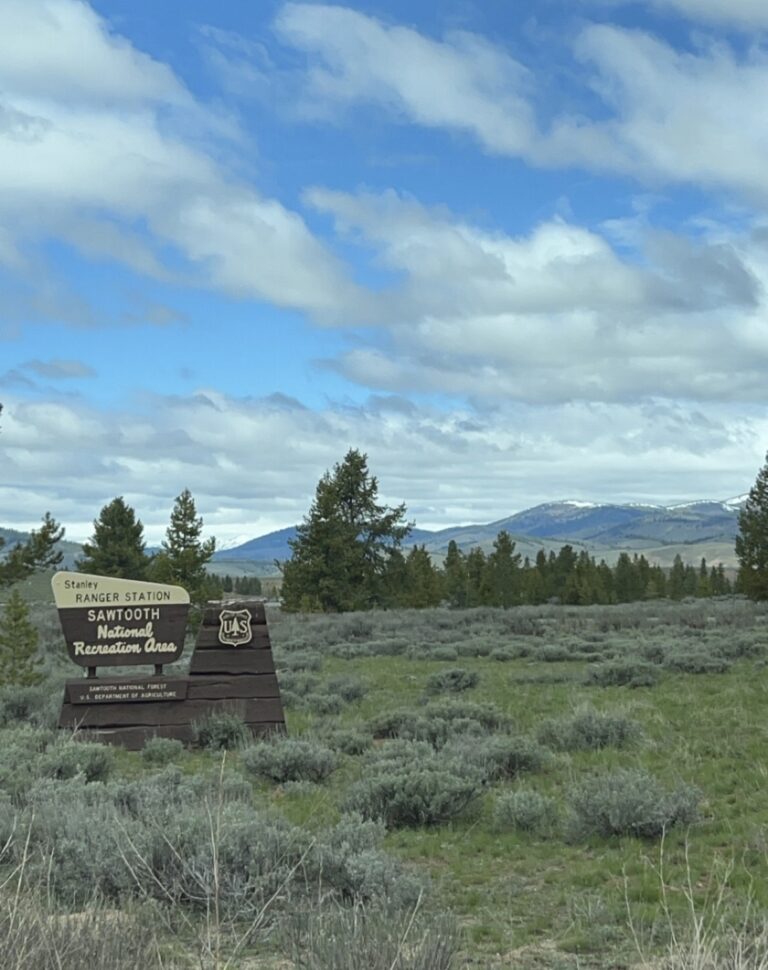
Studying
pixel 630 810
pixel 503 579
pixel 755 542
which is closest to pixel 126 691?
pixel 630 810

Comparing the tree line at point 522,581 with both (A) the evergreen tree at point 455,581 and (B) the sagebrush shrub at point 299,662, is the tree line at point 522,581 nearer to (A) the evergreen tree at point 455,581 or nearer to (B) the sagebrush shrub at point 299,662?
(A) the evergreen tree at point 455,581

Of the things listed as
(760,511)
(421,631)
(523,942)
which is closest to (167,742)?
(523,942)

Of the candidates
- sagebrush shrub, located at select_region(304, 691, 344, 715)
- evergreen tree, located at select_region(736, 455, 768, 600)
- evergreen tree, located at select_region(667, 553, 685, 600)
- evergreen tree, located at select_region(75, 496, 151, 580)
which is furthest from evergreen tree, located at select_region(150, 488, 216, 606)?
evergreen tree, located at select_region(667, 553, 685, 600)

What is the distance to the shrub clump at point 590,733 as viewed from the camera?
1118 centimetres

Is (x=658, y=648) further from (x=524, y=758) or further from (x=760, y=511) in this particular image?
(x=760, y=511)

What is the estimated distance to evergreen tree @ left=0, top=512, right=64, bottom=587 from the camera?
69.8ft

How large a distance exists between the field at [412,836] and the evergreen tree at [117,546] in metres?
26.4

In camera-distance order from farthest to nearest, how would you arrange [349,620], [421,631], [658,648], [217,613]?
[349,620]
[421,631]
[658,648]
[217,613]

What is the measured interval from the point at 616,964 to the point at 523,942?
0.60 meters

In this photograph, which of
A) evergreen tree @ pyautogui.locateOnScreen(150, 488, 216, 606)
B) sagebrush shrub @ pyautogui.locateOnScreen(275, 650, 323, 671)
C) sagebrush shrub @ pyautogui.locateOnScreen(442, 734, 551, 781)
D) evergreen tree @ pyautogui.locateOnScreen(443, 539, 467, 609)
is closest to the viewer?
sagebrush shrub @ pyautogui.locateOnScreen(442, 734, 551, 781)

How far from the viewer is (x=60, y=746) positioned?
10.2 meters

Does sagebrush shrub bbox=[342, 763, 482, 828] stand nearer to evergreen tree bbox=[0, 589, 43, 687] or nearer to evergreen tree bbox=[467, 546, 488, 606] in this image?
evergreen tree bbox=[0, 589, 43, 687]

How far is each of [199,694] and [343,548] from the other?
30093 millimetres

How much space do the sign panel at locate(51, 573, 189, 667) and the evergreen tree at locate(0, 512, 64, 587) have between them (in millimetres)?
8825
